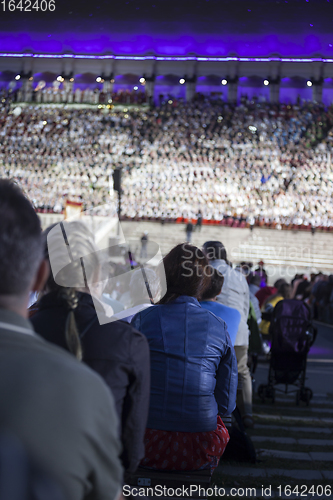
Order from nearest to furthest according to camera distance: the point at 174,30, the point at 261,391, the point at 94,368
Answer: the point at 94,368 → the point at 261,391 → the point at 174,30

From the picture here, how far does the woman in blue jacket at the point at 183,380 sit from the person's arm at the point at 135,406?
2.06 ft

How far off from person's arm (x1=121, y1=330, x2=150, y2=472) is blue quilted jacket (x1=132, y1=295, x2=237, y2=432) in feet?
2.07

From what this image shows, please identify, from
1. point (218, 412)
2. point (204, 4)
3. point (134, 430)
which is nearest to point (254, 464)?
point (218, 412)

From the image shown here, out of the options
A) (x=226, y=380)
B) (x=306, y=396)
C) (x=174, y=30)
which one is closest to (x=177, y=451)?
(x=226, y=380)

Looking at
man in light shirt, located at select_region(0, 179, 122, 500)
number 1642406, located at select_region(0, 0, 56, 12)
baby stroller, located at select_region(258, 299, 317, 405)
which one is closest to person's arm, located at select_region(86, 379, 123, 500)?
man in light shirt, located at select_region(0, 179, 122, 500)

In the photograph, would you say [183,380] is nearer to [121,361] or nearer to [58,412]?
[121,361]

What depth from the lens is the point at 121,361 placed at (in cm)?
151

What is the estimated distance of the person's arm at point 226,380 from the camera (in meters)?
2.35

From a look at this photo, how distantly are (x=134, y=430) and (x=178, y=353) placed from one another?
2.30 ft

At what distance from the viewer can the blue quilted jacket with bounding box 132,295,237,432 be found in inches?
86.6

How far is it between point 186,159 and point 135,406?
27.0 metres

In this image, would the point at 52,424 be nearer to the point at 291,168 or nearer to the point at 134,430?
the point at 134,430

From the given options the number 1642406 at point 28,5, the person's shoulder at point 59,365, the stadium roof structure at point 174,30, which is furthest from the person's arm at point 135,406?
the stadium roof structure at point 174,30

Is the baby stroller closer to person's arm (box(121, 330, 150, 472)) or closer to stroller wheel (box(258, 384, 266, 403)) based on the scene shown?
stroller wheel (box(258, 384, 266, 403))
